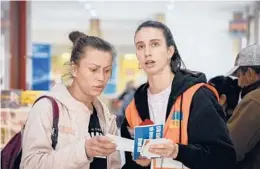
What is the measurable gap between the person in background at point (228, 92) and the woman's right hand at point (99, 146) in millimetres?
1505

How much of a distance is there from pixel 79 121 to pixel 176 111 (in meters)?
0.45

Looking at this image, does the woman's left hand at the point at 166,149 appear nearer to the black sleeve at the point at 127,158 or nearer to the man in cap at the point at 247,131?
the black sleeve at the point at 127,158

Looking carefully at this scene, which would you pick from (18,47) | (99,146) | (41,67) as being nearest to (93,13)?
(41,67)

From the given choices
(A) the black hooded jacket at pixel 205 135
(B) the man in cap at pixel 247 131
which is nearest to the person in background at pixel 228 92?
(B) the man in cap at pixel 247 131

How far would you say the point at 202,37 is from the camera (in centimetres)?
1077

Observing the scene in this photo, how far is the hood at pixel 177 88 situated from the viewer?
7.28ft

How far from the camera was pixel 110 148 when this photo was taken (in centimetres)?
199

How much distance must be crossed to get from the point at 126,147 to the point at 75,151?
0.23 metres

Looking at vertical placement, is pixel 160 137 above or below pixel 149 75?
below

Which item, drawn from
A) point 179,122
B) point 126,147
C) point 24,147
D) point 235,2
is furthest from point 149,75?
point 235,2

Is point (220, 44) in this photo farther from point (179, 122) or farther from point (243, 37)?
point (179, 122)

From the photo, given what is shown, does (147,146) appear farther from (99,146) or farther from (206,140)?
(206,140)

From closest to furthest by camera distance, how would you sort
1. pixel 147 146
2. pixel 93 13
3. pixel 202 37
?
pixel 147 146 < pixel 202 37 < pixel 93 13

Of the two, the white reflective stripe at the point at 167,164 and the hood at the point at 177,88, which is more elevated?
the hood at the point at 177,88
